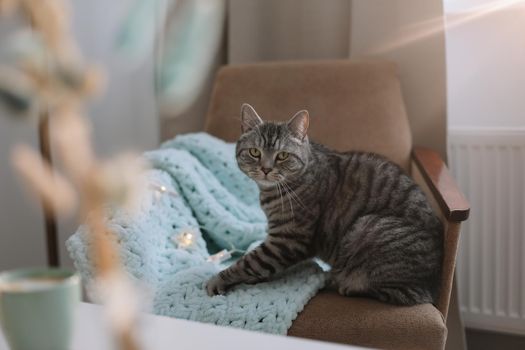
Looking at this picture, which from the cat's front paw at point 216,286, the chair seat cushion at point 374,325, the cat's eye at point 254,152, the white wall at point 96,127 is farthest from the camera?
the white wall at point 96,127

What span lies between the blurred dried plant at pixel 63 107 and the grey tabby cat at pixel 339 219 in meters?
0.87

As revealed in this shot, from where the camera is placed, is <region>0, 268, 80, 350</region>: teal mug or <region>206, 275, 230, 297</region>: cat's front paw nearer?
<region>0, 268, 80, 350</region>: teal mug

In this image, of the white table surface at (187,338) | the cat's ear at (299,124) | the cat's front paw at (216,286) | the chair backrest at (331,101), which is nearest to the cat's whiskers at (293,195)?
the cat's ear at (299,124)

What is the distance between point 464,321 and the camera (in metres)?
1.82

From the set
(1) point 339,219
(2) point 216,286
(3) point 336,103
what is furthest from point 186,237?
(3) point 336,103

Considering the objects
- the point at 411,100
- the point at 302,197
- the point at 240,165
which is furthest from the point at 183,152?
the point at 411,100

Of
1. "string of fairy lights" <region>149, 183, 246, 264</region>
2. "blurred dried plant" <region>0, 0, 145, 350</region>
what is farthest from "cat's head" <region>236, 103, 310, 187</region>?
"blurred dried plant" <region>0, 0, 145, 350</region>

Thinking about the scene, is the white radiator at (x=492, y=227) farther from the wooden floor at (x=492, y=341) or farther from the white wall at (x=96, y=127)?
the white wall at (x=96, y=127)

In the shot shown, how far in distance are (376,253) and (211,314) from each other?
1.17 feet

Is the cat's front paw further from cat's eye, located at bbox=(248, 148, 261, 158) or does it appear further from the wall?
the wall

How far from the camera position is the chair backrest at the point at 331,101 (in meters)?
1.69

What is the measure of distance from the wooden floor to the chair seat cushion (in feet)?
2.75

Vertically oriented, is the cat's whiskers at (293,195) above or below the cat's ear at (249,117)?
below

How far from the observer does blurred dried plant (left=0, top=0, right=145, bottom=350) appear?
0.98 feet
